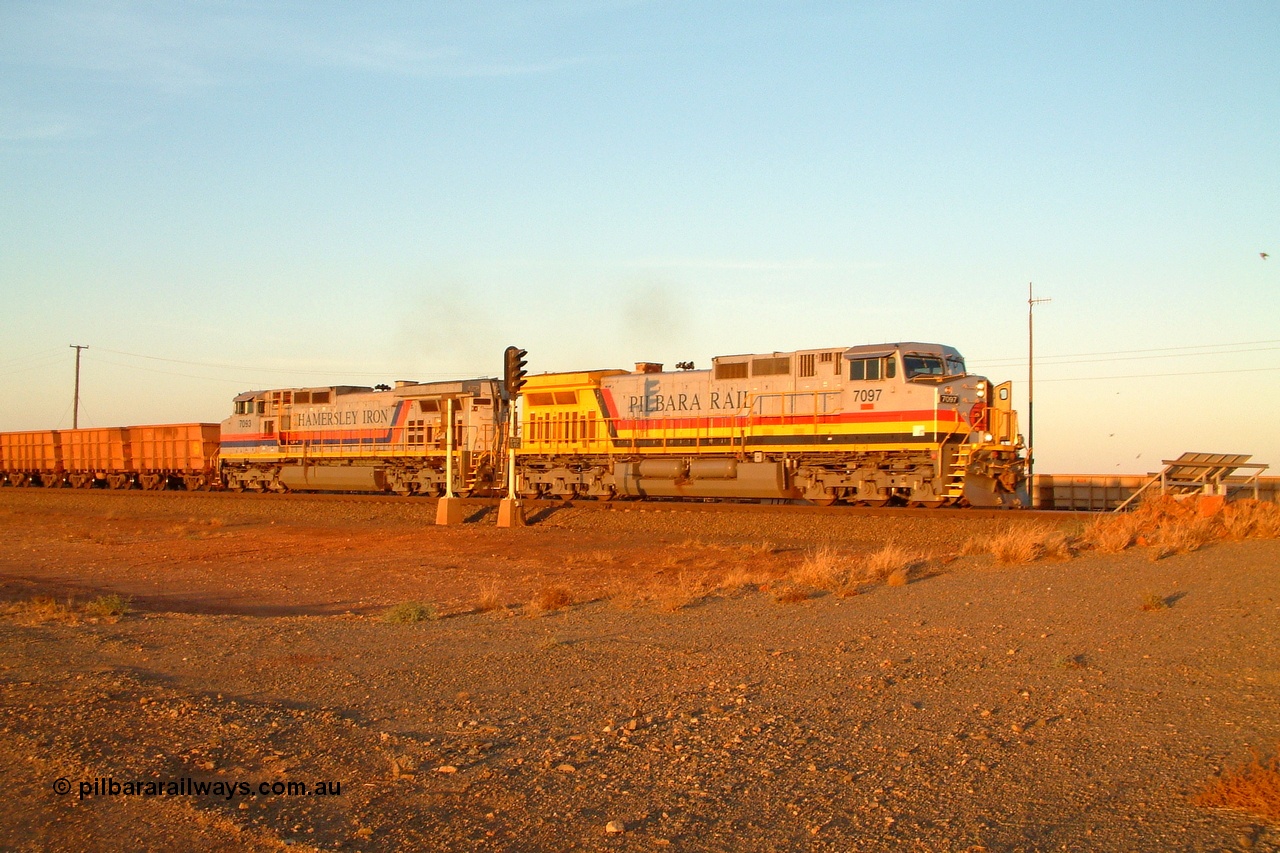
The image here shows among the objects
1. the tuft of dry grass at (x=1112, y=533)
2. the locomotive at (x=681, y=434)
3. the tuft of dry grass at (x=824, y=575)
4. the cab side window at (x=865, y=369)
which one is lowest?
the tuft of dry grass at (x=824, y=575)

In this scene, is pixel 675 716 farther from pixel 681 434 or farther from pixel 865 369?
pixel 681 434

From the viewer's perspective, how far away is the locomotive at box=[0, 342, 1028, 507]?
67.9 feet

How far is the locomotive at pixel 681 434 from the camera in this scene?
67.9 feet

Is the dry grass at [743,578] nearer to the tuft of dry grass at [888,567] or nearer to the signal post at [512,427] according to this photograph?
the tuft of dry grass at [888,567]

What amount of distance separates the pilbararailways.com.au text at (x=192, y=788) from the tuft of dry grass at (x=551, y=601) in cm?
610

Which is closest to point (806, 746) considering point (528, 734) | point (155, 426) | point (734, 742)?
point (734, 742)

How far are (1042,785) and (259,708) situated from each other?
505cm

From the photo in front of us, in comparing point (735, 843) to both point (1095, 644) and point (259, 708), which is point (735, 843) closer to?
point (259, 708)

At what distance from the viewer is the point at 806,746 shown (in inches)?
230

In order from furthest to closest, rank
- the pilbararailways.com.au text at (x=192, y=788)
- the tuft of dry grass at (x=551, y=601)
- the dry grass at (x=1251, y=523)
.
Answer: the dry grass at (x=1251, y=523)
the tuft of dry grass at (x=551, y=601)
the pilbararailways.com.au text at (x=192, y=788)

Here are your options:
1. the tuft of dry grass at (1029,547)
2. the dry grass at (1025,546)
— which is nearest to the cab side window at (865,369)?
the dry grass at (1025,546)

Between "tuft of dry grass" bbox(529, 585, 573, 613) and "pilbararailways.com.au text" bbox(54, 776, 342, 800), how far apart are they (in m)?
6.10

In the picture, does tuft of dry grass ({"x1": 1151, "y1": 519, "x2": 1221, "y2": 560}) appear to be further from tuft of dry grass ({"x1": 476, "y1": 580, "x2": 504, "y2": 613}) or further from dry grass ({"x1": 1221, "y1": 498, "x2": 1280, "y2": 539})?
tuft of dry grass ({"x1": 476, "y1": 580, "x2": 504, "y2": 613})

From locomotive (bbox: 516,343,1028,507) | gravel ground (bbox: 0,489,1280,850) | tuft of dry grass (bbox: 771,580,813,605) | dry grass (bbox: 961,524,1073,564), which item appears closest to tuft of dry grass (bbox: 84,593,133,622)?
gravel ground (bbox: 0,489,1280,850)
